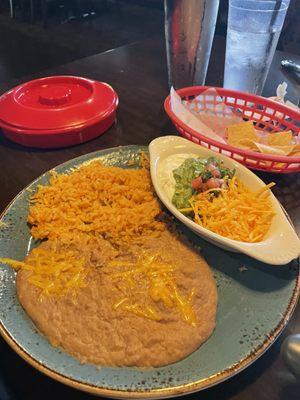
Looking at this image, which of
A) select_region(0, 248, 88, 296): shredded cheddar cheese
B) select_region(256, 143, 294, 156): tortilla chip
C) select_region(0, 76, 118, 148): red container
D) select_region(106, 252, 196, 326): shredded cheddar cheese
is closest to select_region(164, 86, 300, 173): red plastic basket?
select_region(256, 143, 294, 156): tortilla chip

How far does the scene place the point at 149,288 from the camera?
0.91 meters

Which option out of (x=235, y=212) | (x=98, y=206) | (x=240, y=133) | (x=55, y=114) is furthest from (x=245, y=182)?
(x=55, y=114)

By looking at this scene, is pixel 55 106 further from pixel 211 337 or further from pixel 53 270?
pixel 211 337

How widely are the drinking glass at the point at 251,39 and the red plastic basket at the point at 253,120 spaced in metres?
0.26

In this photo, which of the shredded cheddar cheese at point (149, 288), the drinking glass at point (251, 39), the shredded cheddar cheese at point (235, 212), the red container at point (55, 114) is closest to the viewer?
the shredded cheddar cheese at point (149, 288)

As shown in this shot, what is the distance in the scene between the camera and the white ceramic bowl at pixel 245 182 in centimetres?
91

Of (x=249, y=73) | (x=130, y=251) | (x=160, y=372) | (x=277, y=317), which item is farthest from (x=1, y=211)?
(x=249, y=73)

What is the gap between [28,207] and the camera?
117 centimetres

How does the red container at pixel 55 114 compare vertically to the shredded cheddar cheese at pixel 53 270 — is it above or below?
above

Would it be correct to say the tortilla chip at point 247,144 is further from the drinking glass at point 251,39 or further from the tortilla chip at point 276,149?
the drinking glass at point 251,39

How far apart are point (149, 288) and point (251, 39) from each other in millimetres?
1329

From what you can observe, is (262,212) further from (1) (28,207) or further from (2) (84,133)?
(2) (84,133)

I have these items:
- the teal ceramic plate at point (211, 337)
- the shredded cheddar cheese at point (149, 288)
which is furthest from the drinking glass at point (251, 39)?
the shredded cheddar cheese at point (149, 288)

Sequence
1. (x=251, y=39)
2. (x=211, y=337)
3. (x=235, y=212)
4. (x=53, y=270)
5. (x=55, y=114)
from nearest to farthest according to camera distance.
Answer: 1. (x=211, y=337)
2. (x=53, y=270)
3. (x=235, y=212)
4. (x=55, y=114)
5. (x=251, y=39)
